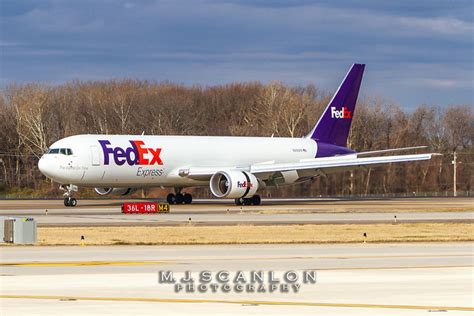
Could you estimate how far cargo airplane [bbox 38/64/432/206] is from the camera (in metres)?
60.9

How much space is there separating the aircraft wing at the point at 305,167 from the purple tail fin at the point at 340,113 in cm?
→ 478

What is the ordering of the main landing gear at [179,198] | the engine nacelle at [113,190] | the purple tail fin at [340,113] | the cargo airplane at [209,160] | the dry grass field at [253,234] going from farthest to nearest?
the purple tail fin at [340,113] < the main landing gear at [179,198] < the engine nacelle at [113,190] < the cargo airplane at [209,160] < the dry grass field at [253,234]

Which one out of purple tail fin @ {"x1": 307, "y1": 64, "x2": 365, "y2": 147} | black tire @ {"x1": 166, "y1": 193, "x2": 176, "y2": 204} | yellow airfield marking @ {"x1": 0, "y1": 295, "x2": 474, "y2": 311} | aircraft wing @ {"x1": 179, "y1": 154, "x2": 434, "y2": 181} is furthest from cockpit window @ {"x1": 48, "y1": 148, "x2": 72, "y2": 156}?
yellow airfield marking @ {"x1": 0, "y1": 295, "x2": 474, "y2": 311}

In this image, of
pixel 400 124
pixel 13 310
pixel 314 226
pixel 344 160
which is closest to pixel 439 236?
pixel 314 226

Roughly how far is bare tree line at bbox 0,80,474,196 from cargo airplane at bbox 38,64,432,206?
2065 cm

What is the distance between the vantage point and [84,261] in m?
26.5

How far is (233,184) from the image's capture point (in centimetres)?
6228

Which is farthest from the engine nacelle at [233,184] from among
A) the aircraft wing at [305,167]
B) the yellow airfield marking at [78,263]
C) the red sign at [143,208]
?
the yellow airfield marking at [78,263]

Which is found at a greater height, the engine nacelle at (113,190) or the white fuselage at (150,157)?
the white fuselage at (150,157)

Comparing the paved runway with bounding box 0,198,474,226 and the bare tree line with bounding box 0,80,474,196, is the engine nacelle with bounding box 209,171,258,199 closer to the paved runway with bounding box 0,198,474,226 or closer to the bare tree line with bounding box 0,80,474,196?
the paved runway with bounding box 0,198,474,226

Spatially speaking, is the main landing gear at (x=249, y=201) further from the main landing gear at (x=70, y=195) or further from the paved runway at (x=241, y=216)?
the main landing gear at (x=70, y=195)

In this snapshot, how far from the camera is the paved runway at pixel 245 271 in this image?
1783cm

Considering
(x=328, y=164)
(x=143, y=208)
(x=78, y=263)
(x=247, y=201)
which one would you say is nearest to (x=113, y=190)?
(x=247, y=201)

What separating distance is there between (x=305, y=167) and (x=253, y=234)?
99.1ft
